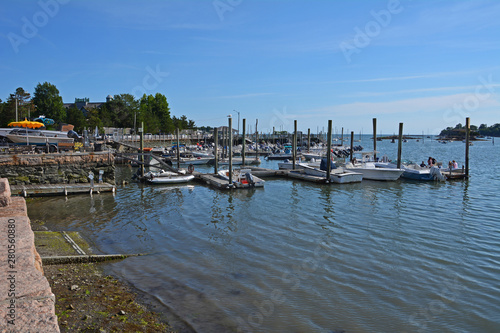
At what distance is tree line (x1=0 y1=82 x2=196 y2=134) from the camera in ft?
181

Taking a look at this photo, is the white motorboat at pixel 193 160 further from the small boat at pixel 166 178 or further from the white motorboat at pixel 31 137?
the small boat at pixel 166 178

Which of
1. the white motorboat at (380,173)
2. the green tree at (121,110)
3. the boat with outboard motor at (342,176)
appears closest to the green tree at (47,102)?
the green tree at (121,110)

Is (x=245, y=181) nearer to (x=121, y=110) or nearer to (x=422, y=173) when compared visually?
(x=422, y=173)

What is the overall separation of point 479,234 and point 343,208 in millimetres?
7196

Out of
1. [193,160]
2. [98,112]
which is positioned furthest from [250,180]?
[98,112]

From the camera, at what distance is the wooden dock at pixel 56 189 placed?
21150 mm

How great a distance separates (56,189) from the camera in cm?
2216

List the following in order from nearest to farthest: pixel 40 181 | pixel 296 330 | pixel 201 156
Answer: pixel 296 330, pixel 40 181, pixel 201 156

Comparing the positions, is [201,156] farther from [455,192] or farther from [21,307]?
[21,307]

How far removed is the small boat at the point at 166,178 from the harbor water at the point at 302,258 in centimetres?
556

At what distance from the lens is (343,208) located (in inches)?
845

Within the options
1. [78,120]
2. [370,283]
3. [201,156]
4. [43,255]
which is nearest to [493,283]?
[370,283]

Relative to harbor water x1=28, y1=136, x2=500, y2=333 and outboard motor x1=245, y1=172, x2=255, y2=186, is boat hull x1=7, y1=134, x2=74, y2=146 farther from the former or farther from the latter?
outboard motor x1=245, y1=172, x2=255, y2=186

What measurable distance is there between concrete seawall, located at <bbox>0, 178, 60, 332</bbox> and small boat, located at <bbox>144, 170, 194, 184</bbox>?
22.0m
